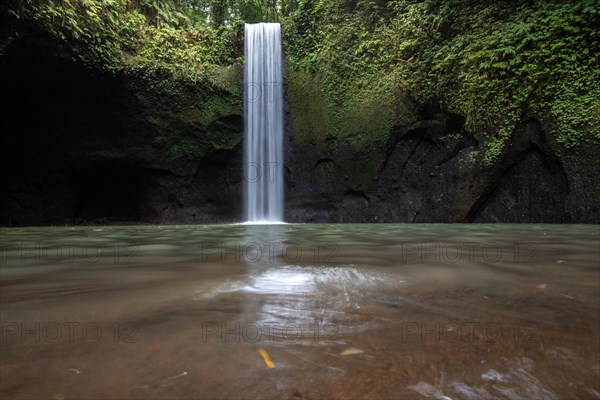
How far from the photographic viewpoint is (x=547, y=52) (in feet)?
26.3

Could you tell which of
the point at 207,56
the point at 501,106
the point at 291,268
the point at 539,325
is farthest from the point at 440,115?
the point at 539,325

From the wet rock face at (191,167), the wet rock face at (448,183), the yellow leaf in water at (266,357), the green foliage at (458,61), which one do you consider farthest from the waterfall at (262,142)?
the yellow leaf in water at (266,357)

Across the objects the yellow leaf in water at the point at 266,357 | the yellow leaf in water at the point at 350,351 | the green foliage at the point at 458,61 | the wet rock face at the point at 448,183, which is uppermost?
the green foliage at the point at 458,61

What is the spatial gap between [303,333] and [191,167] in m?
10.7

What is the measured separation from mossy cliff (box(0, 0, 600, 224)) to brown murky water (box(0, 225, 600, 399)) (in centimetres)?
717

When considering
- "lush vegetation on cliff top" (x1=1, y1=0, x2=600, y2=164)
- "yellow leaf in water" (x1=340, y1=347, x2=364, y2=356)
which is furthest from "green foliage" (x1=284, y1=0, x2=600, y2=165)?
"yellow leaf in water" (x1=340, y1=347, x2=364, y2=356)

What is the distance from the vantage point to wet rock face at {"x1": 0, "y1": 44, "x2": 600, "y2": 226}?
866cm

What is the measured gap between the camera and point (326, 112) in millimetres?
11008

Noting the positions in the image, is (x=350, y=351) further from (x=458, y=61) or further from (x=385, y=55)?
(x=385, y=55)

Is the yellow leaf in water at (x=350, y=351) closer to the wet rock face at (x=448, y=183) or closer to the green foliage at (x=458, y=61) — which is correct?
the wet rock face at (x=448, y=183)

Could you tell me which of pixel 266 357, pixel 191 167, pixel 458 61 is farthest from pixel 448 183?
pixel 266 357

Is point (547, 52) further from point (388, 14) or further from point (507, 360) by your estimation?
point (507, 360)

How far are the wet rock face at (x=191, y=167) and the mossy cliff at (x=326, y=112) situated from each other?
0.13 feet

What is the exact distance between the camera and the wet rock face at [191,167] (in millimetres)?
8664
